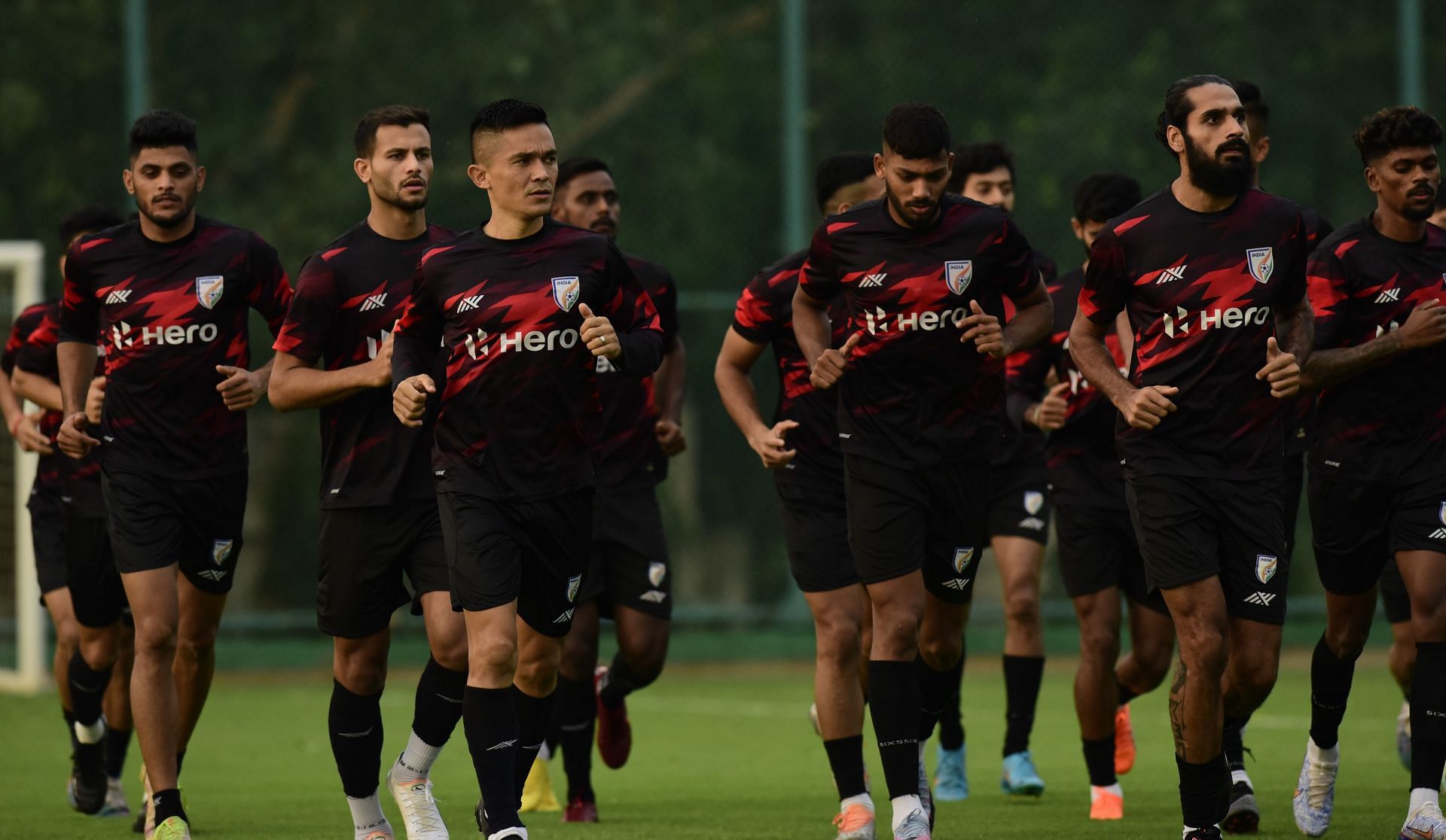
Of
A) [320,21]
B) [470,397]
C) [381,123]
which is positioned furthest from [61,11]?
[470,397]

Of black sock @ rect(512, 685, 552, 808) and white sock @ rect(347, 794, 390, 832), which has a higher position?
black sock @ rect(512, 685, 552, 808)

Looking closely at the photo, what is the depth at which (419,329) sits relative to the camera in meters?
7.04

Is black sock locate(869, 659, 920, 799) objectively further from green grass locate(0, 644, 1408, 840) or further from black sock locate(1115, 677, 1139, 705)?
black sock locate(1115, 677, 1139, 705)

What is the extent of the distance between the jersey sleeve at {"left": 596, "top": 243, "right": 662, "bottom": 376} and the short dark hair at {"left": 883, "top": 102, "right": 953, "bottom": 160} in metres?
1.03

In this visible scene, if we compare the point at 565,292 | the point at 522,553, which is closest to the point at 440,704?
the point at 522,553

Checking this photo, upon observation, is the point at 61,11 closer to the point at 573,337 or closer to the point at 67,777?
the point at 67,777

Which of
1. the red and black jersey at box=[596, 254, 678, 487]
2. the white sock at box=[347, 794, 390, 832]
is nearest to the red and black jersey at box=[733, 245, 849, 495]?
the red and black jersey at box=[596, 254, 678, 487]

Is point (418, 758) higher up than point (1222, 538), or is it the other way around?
point (1222, 538)

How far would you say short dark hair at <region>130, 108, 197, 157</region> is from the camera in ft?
26.2

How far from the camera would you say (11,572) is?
16828mm

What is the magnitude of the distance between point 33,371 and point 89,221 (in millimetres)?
814

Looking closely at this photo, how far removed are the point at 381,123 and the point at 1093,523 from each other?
353cm

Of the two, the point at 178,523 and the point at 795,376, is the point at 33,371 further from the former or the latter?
the point at 795,376

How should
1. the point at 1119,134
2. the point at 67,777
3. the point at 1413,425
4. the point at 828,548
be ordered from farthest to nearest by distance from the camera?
the point at 1119,134, the point at 67,777, the point at 828,548, the point at 1413,425
